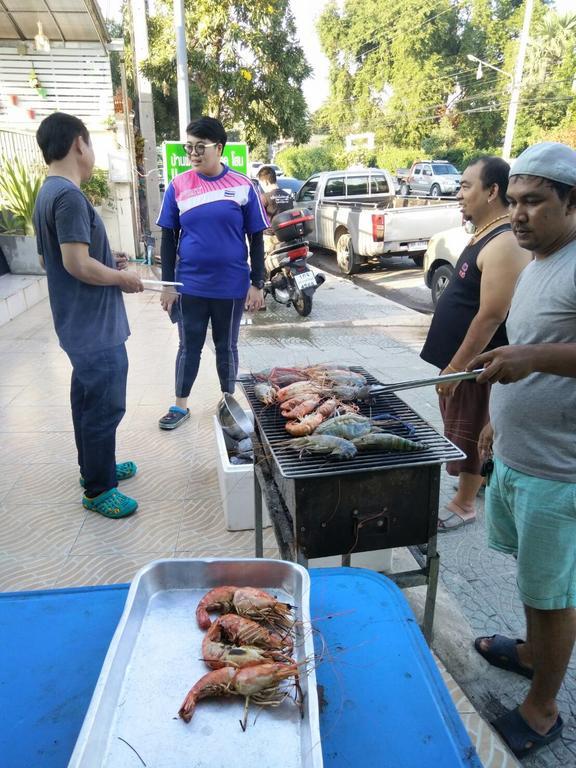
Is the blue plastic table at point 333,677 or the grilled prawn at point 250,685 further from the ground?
the grilled prawn at point 250,685

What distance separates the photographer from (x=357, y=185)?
537 inches

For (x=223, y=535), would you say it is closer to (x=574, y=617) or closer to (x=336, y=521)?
(x=336, y=521)

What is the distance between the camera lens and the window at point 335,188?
13.4 meters

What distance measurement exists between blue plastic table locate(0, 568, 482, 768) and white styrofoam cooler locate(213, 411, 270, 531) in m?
1.53

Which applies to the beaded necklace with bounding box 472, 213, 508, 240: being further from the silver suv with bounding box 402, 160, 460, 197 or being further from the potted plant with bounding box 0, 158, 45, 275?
the silver suv with bounding box 402, 160, 460, 197

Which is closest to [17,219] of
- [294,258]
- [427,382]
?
[294,258]

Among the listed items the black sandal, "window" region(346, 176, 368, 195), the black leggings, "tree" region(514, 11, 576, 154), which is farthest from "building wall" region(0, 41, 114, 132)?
"tree" region(514, 11, 576, 154)

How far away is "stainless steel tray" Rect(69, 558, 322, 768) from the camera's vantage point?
105 centimetres

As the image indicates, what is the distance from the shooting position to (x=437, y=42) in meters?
41.3

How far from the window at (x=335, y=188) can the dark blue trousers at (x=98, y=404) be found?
11.3 meters

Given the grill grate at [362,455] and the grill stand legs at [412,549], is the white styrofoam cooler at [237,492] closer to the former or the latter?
the grill stand legs at [412,549]

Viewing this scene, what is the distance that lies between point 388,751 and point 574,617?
112cm

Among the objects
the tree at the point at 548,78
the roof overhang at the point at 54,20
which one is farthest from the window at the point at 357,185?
the tree at the point at 548,78

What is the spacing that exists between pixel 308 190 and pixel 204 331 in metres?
11.2
